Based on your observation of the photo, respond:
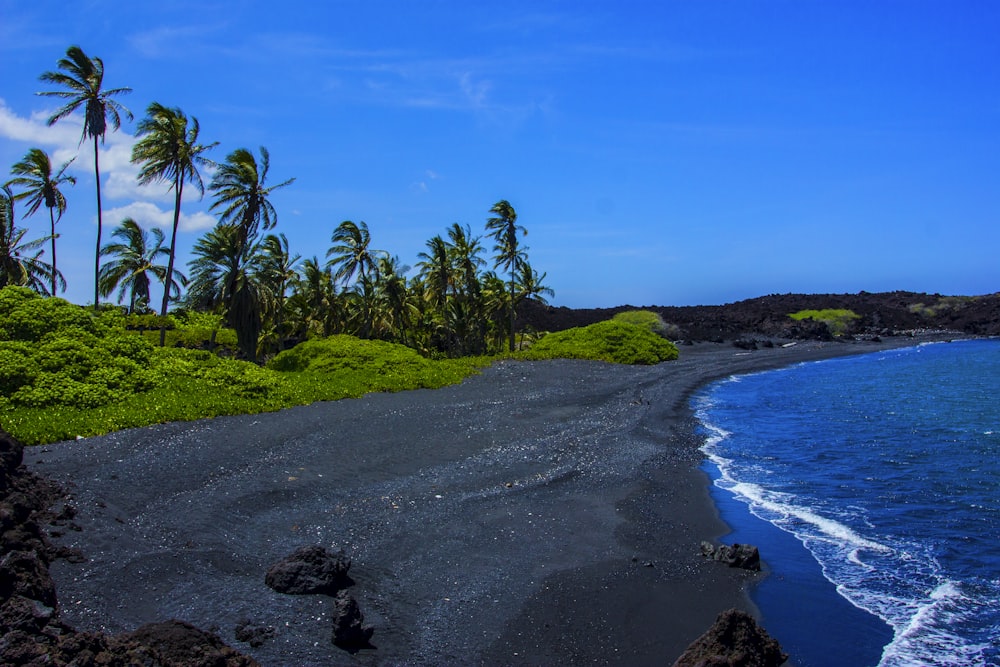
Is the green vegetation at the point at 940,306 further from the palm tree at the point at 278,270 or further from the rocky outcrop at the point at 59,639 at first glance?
the rocky outcrop at the point at 59,639

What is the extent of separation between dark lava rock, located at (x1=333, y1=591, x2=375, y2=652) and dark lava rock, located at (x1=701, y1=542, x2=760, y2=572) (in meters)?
5.23

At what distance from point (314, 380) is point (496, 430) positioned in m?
9.48

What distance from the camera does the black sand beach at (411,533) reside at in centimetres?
738

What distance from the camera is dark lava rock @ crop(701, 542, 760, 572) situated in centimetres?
955

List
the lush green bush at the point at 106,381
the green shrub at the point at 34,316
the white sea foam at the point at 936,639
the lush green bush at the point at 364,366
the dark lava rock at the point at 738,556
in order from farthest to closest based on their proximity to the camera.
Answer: the lush green bush at the point at 364,366 → the green shrub at the point at 34,316 → the lush green bush at the point at 106,381 → the dark lava rock at the point at 738,556 → the white sea foam at the point at 936,639

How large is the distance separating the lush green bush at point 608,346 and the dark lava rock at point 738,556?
27.1 meters

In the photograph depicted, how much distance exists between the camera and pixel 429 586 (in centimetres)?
868

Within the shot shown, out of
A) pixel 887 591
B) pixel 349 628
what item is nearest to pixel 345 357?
pixel 349 628

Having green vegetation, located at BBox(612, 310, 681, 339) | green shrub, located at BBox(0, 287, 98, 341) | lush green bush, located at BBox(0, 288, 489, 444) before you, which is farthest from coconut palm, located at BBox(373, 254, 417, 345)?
green vegetation, located at BBox(612, 310, 681, 339)

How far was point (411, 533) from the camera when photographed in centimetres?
1031

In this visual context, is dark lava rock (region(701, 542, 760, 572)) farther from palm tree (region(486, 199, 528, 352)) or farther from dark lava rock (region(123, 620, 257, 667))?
palm tree (region(486, 199, 528, 352))

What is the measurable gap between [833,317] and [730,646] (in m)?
75.5

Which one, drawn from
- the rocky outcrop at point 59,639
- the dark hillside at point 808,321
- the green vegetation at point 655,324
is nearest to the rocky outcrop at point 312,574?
the rocky outcrop at point 59,639

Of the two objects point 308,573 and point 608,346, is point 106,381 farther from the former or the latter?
point 608,346
